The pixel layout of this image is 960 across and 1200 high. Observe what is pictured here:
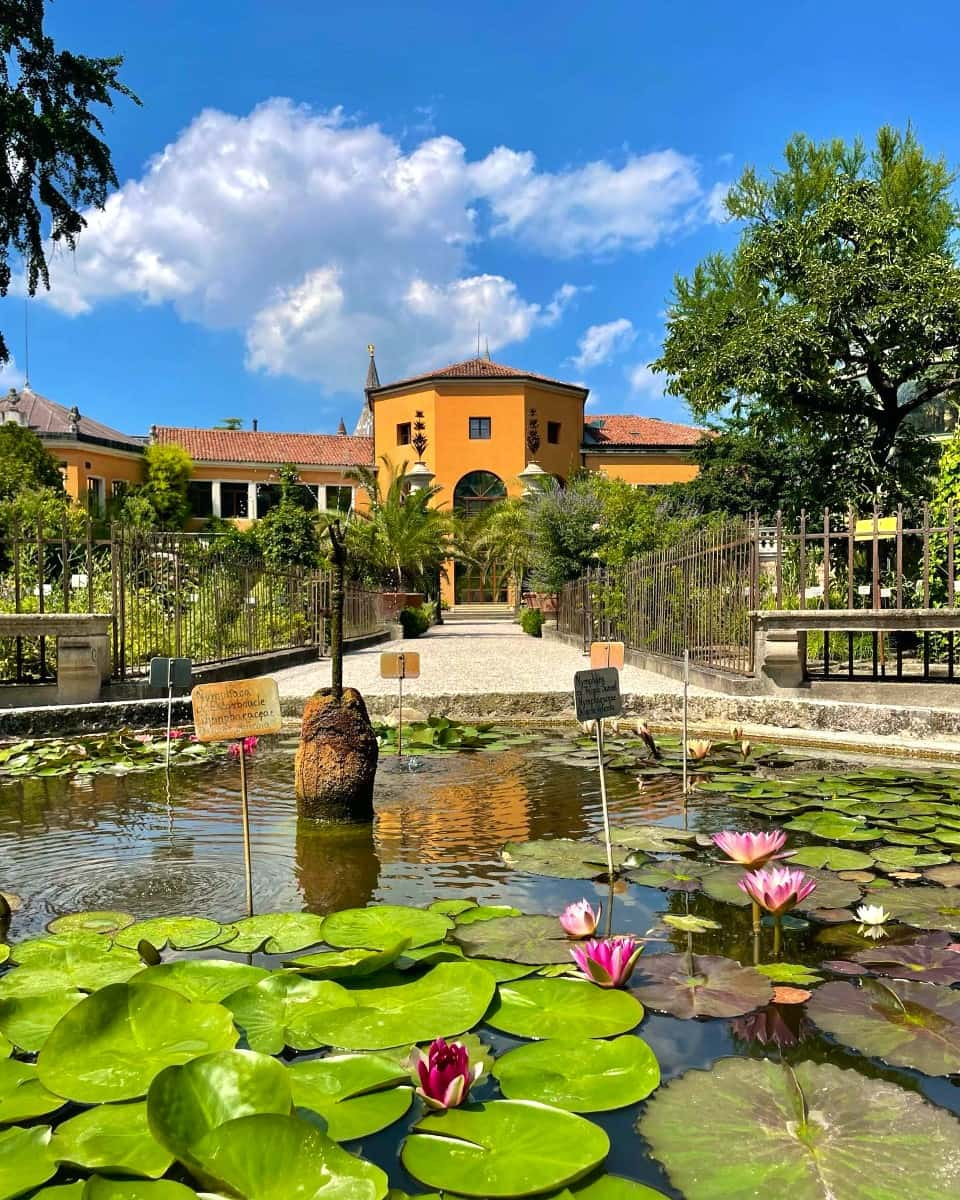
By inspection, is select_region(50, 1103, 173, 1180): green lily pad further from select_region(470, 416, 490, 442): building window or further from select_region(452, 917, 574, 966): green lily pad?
select_region(470, 416, 490, 442): building window

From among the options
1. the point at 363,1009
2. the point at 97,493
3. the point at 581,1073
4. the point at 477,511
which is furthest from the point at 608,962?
the point at 97,493

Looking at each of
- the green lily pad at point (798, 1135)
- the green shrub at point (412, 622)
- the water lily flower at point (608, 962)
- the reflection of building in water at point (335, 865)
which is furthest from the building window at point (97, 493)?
the green lily pad at point (798, 1135)

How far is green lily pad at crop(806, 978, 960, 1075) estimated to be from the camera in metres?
2.06

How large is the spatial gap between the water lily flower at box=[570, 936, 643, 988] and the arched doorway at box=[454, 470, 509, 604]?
35289 millimetres

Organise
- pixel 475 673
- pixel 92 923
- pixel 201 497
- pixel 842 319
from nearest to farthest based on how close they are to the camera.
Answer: pixel 92 923, pixel 475 673, pixel 842 319, pixel 201 497

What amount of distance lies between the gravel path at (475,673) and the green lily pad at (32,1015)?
20.9 ft

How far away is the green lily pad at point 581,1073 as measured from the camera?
6.13 feet

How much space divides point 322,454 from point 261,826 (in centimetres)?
4486

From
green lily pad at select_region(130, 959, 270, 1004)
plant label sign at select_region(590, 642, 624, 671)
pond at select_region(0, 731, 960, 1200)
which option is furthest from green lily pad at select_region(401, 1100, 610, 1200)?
plant label sign at select_region(590, 642, 624, 671)

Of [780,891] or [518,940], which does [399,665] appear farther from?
[780,891]

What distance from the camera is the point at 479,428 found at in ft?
131

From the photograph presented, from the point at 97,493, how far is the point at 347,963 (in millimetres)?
42896

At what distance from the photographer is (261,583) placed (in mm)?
13320

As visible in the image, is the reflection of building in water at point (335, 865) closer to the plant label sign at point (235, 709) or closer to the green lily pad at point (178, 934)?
the green lily pad at point (178, 934)
